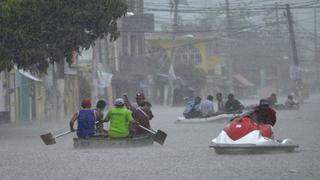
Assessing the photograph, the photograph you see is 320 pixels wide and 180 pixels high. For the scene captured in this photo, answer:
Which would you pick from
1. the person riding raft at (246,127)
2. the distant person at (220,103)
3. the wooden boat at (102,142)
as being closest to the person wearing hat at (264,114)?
the person riding raft at (246,127)

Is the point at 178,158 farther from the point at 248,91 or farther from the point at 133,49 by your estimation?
the point at 248,91

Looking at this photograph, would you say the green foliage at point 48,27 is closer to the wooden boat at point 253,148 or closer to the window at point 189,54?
the wooden boat at point 253,148

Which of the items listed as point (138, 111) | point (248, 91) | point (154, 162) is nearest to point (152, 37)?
point (248, 91)

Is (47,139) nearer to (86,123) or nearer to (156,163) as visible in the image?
(86,123)

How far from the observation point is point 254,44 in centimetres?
11475

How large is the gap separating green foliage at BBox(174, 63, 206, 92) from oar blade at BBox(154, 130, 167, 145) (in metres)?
71.6

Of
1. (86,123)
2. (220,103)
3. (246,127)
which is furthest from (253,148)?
(220,103)

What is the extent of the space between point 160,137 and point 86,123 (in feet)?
6.49

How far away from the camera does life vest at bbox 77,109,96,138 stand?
2194cm

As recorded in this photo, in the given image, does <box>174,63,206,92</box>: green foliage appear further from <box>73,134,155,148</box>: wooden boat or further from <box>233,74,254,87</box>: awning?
<box>73,134,155,148</box>: wooden boat

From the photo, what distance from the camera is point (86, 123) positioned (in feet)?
72.1

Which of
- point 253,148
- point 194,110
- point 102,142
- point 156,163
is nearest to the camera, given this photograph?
point 156,163

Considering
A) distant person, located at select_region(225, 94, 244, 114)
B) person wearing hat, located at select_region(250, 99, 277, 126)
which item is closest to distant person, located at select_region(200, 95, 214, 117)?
distant person, located at select_region(225, 94, 244, 114)

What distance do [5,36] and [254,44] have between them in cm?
8831
